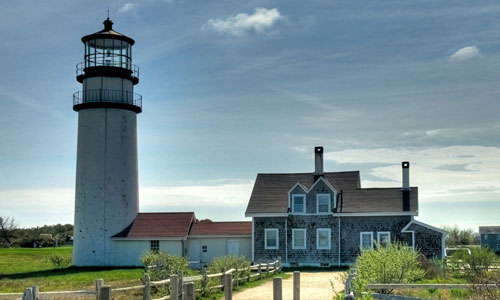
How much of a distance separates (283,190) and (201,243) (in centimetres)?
609

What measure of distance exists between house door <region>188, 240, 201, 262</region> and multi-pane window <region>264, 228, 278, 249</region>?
4.38m

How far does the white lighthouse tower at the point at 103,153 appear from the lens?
4197cm

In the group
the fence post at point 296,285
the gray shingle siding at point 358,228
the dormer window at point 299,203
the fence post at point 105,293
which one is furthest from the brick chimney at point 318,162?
the fence post at point 105,293

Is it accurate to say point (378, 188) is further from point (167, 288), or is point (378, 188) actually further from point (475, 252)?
point (167, 288)

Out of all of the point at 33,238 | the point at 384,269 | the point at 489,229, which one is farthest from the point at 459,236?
the point at 384,269

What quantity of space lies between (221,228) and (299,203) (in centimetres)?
542

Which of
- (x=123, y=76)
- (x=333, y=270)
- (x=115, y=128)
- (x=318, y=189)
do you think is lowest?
Answer: (x=333, y=270)

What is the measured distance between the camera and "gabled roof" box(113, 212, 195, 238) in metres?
42.1

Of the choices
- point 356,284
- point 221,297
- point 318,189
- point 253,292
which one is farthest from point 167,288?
point 318,189

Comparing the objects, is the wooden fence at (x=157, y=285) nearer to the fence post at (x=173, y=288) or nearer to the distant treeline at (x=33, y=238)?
the fence post at (x=173, y=288)

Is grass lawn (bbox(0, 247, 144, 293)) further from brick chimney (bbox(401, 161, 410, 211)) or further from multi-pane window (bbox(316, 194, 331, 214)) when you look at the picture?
brick chimney (bbox(401, 161, 410, 211))

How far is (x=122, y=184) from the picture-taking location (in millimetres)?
42469

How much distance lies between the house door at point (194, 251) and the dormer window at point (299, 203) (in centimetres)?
643

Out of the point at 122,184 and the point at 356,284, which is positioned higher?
the point at 122,184
